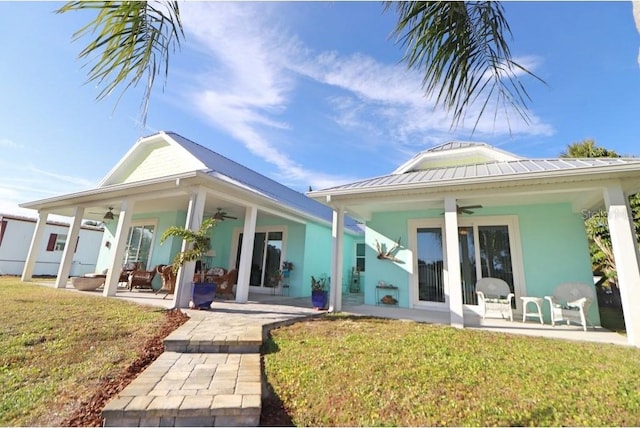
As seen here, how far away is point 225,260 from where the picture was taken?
1216cm

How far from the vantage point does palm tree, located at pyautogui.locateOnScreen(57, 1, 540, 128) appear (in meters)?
1.19

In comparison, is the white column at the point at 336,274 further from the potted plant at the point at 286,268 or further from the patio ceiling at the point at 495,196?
the potted plant at the point at 286,268

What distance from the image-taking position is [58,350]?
4.04 metres

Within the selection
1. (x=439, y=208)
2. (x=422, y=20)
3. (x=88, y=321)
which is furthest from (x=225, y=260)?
(x=422, y=20)

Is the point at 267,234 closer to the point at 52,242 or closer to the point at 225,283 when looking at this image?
the point at 225,283

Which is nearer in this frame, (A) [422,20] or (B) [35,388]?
(A) [422,20]

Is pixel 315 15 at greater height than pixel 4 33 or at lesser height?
greater

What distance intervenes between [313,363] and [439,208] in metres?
6.37

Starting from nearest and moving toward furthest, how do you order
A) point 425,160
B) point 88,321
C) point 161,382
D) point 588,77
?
point 588,77 < point 161,382 < point 88,321 < point 425,160

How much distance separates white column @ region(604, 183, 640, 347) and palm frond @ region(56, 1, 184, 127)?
7.41 metres

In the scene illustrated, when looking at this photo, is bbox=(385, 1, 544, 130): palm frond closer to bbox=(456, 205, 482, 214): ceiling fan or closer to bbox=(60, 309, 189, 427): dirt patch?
bbox=(60, 309, 189, 427): dirt patch

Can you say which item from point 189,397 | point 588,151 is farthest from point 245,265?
point 588,151

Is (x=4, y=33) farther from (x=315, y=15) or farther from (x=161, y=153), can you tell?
(x=161, y=153)

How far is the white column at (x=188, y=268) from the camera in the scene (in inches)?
265
